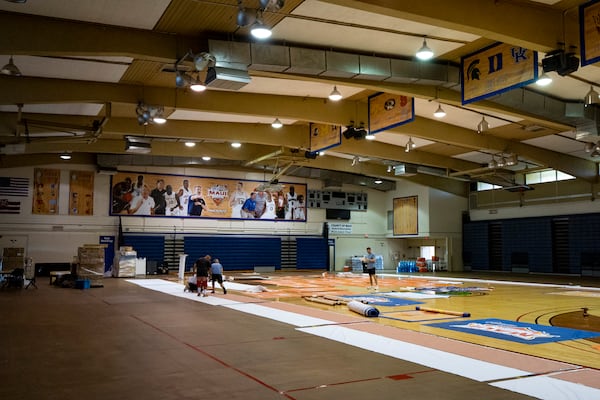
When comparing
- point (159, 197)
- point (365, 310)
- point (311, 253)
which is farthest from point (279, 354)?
point (311, 253)

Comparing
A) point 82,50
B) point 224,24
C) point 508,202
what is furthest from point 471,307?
point 508,202

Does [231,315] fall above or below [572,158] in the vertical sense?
below

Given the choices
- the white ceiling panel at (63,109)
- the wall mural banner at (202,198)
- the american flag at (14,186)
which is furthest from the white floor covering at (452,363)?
the american flag at (14,186)

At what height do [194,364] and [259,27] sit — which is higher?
[259,27]

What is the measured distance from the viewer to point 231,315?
11.1 meters

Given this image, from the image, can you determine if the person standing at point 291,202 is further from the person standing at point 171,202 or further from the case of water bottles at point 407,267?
Answer: the case of water bottles at point 407,267

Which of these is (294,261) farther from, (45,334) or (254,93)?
(45,334)

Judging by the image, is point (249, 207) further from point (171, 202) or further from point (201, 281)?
point (201, 281)

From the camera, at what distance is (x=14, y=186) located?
25422 mm

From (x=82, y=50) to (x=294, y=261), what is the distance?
78.2ft

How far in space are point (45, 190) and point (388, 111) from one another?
1874 centimetres

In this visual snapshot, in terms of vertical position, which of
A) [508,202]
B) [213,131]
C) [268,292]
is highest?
[213,131]

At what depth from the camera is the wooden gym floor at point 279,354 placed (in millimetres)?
5324

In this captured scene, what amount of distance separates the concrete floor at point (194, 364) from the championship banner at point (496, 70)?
283 inches
